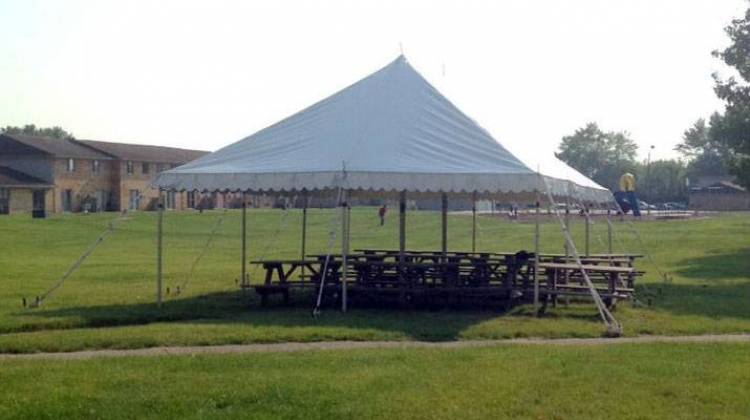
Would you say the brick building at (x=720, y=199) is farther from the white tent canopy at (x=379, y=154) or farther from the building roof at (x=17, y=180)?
the white tent canopy at (x=379, y=154)

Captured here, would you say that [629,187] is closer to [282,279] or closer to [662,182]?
[282,279]

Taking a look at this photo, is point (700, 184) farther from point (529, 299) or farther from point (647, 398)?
point (647, 398)

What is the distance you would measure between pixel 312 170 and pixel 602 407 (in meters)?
7.67

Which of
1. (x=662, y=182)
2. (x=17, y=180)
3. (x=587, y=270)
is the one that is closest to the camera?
(x=587, y=270)

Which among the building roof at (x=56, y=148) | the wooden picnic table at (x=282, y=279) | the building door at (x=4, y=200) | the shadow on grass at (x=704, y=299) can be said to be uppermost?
the building roof at (x=56, y=148)

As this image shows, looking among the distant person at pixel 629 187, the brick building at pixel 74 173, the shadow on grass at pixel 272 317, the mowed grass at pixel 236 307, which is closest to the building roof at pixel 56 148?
the brick building at pixel 74 173

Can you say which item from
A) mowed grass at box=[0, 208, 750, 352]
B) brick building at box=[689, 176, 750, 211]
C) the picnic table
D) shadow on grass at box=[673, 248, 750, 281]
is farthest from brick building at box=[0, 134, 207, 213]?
brick building at box=[689, 176, 750, 211]

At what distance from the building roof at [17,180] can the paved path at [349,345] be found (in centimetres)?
5401

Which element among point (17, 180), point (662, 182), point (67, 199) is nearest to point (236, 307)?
point (17, 180)

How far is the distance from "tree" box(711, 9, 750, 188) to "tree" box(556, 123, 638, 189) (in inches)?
3966

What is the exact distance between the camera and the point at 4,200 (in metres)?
62.4

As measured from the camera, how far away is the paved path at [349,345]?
1127 cm

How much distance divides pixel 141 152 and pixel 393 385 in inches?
2819

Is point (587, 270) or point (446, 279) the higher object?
point (587, 270)
